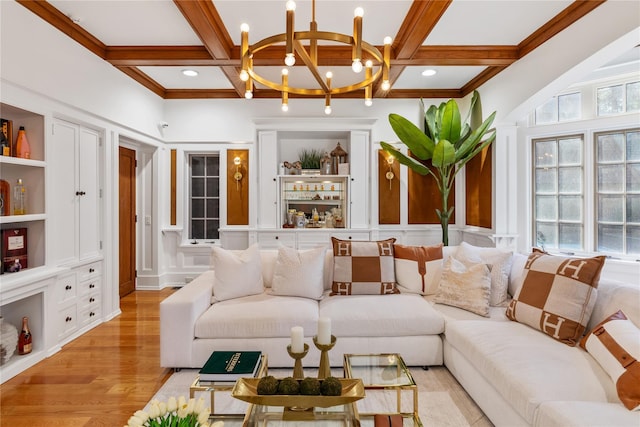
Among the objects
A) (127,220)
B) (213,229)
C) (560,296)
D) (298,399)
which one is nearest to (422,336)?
(560,296)

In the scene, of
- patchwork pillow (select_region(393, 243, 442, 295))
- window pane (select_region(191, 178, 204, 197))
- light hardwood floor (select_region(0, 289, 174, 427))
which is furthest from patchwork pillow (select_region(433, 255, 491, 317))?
window pane (select_region(191, 178, 204, 197))

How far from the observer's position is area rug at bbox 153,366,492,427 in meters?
2.03

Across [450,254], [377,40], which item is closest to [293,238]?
[450,254]

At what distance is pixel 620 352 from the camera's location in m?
1.61

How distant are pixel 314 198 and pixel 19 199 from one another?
334cm

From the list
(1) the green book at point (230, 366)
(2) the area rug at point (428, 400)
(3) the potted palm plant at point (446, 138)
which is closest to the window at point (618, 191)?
(3) the potted palm plant at point (446, 138)

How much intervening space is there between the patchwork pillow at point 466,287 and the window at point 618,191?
1.82m

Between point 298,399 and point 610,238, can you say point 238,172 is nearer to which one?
point 298,399

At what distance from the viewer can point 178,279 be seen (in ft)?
17.2

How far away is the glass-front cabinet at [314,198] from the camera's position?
513cm

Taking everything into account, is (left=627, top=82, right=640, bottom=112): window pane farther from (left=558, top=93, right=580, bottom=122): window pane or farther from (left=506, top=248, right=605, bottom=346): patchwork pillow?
(left=506, top=248, right=605, bottom=346): patchwork pillow

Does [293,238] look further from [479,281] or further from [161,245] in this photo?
[479,281]

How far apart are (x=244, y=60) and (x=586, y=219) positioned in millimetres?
3757

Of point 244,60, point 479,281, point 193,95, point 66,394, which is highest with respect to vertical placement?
point 193,95
